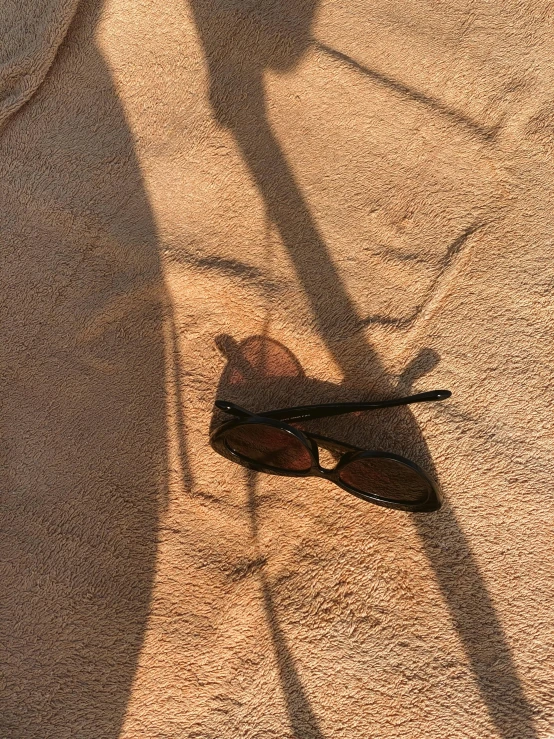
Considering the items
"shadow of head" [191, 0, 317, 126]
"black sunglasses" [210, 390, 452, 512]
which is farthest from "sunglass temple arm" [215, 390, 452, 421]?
"shadow of head" [191, 0, 317, 126]

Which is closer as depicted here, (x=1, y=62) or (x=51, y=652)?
(x=51, y=652)

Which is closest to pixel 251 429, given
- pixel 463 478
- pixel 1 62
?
pixel 463 478

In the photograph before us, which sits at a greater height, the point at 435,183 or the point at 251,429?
the point at 435,183

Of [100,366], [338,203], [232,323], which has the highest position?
[338,203]

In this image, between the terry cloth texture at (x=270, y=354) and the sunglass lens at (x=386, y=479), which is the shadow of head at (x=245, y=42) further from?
the sunglass lens at (x=386, y=479)

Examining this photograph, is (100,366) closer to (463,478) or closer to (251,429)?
(251,429)

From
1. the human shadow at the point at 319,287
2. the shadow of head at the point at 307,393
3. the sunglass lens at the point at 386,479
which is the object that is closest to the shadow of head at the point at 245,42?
the human shadow at the point at 319,287

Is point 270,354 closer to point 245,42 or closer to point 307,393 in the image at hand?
point 307,393
